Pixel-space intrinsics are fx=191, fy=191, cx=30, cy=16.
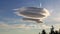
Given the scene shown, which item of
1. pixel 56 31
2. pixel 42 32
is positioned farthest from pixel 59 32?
pixel 42 32

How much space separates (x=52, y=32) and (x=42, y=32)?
672 centimetres

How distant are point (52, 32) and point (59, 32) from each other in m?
4.52

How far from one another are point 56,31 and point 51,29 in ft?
12.4

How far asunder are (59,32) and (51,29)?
17.9ft

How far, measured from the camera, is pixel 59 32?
108188 millimetres

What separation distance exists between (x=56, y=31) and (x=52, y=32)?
117 inches

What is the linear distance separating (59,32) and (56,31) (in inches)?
71.4

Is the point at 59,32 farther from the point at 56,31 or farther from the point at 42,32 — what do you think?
the point at 42,32

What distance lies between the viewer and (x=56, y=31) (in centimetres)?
10806

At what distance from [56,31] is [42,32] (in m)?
8.18

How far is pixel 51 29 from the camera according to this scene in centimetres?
10619

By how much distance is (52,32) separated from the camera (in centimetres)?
10644

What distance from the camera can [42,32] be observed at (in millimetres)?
110562
